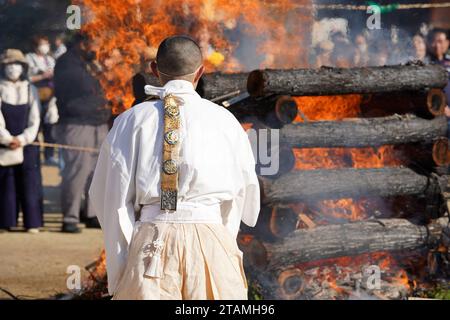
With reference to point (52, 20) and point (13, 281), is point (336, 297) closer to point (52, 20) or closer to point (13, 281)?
point (13, 281)

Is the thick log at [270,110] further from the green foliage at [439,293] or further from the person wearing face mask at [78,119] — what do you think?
the person wearing face mask at [78,119]

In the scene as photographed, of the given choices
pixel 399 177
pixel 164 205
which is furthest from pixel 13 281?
pixel 164 205

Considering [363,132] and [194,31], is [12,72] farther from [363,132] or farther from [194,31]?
[363,132]

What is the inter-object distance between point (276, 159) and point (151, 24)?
2.50 meters

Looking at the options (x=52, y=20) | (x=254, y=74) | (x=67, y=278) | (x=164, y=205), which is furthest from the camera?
(x=52, y=20)

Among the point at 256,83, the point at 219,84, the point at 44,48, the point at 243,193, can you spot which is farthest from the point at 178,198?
the point at 44,48

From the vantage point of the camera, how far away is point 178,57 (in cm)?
541

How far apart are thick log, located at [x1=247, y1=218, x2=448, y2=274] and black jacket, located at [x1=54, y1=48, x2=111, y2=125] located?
377 centimetres

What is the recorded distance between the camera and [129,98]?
32.9ft

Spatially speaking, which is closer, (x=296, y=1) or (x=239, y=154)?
(x=239, y=154)

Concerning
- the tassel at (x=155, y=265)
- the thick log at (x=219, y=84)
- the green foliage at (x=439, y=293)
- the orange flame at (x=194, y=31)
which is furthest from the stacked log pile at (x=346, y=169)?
the tassel at (x=155, y=265)

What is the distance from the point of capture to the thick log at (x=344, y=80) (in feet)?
28.1

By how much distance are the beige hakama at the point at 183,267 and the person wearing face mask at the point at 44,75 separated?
7954 mm

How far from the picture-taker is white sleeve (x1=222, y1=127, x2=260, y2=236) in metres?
5.50
